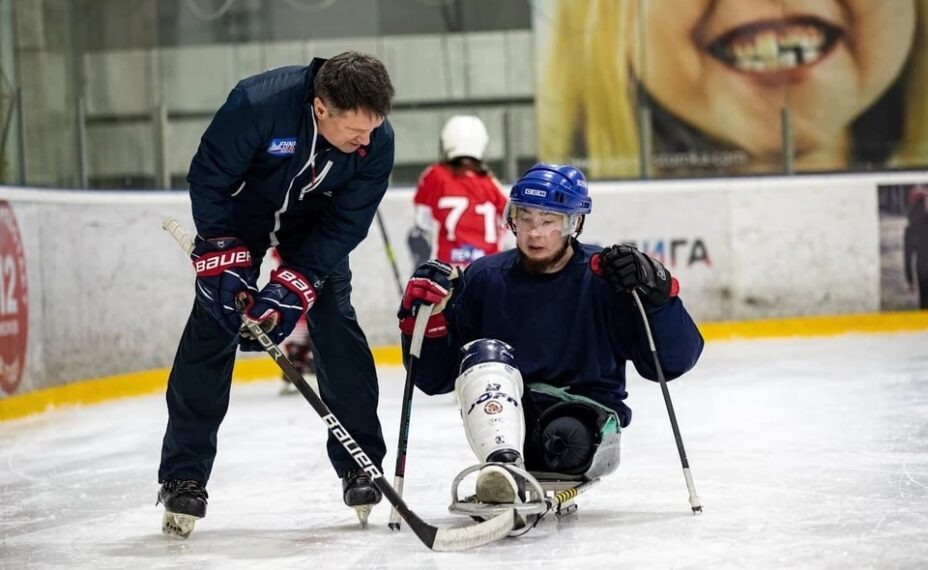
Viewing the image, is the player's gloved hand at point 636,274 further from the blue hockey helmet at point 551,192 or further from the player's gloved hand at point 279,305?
the player's gloved hand at point 279,305

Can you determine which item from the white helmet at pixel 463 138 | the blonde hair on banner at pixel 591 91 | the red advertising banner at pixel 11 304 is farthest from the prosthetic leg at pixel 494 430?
the blonde hair on banner at pixel 591 91

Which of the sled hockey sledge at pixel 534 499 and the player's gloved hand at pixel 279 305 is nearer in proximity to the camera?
the sled hockey sledge at pixel 534 499

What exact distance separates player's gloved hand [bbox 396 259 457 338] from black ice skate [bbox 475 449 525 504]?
40cm

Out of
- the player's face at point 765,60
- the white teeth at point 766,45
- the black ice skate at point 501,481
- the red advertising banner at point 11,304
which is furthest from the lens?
the white teeth at point 766,45

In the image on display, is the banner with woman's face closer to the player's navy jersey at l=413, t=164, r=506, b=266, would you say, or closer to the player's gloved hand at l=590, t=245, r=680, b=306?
the player's navy jersey at l=413, t=164, r=506, b=266

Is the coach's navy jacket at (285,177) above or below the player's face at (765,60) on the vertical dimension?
below

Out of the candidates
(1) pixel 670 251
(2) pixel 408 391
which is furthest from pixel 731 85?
(2) pixel 408 391

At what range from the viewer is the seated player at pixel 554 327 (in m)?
2.98

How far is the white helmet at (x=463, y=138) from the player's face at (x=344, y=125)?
267cm

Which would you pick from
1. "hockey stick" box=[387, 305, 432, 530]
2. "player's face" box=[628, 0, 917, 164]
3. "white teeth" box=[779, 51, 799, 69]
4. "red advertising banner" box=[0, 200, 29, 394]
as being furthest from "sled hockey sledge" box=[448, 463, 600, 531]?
"white teeth" box=[779, 51, 799, 69]

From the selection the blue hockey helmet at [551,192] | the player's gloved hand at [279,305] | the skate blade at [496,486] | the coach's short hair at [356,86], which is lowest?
the skate blade at [496,486]

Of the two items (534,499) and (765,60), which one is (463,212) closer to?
(534,499)

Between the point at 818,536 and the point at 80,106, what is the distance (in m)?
5.08

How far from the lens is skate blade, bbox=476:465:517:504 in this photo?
272 centimetres
